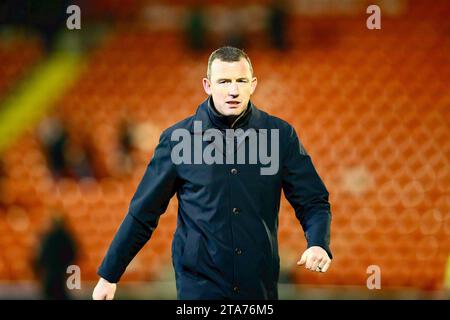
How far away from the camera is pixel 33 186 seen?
13.7 feet

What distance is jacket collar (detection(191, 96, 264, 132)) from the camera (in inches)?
70.8

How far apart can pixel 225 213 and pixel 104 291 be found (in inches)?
13.7

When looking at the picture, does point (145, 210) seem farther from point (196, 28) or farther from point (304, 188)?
point (196, 28)

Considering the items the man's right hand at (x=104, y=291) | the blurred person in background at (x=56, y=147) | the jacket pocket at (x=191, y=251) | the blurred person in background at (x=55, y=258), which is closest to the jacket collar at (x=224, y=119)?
the jacket pocket at (x=191, y=251)

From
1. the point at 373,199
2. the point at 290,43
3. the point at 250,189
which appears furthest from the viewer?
the point at 290,43

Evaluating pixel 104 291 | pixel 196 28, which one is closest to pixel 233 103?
pixel 104 291

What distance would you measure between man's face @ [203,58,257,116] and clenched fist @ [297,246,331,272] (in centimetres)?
35

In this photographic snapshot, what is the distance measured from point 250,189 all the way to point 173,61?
269 cm

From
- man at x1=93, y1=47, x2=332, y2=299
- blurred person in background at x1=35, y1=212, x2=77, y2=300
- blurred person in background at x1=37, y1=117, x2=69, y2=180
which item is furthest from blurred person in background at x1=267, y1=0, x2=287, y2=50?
man at x1=93, y1=47, x2=332, y2=299

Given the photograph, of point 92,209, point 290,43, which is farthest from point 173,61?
point 92,209

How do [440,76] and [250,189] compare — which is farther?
[440,76]

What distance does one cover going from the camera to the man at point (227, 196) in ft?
5.77

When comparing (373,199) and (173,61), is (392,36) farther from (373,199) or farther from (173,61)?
(173,61)

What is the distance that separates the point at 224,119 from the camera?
179 centimetres
